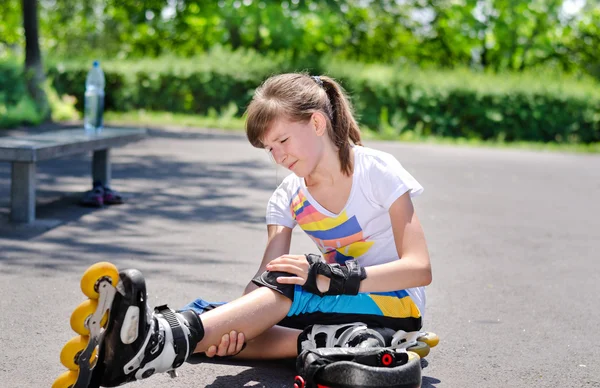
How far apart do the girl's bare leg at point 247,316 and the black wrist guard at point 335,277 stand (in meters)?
0.13

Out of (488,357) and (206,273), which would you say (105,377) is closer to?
(488,357)

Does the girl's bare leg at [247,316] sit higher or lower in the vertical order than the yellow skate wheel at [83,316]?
lower

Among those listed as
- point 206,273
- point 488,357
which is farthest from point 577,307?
point 206,273

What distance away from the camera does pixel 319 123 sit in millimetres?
3201

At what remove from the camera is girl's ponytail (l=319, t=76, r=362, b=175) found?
3293 millimetres

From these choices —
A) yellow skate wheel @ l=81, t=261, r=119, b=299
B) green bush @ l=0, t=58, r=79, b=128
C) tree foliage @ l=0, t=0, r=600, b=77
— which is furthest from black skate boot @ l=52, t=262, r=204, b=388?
tree foliage @ l=0, t=0, r=600, b=77

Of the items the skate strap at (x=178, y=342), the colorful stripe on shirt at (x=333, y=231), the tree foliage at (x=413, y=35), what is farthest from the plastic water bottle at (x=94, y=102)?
the tree foliage at (x=413, y=35)

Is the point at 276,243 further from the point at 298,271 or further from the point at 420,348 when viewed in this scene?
the point at 420,348

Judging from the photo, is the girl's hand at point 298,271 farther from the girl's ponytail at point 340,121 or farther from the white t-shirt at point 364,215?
the girl's ponytail at point 340,121

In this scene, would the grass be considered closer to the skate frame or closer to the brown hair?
the brown hair

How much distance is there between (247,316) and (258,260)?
2.81 m

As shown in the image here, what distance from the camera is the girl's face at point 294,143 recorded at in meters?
3.14

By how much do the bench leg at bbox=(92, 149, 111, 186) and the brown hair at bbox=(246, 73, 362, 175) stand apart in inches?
209

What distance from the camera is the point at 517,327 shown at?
4.27 m
